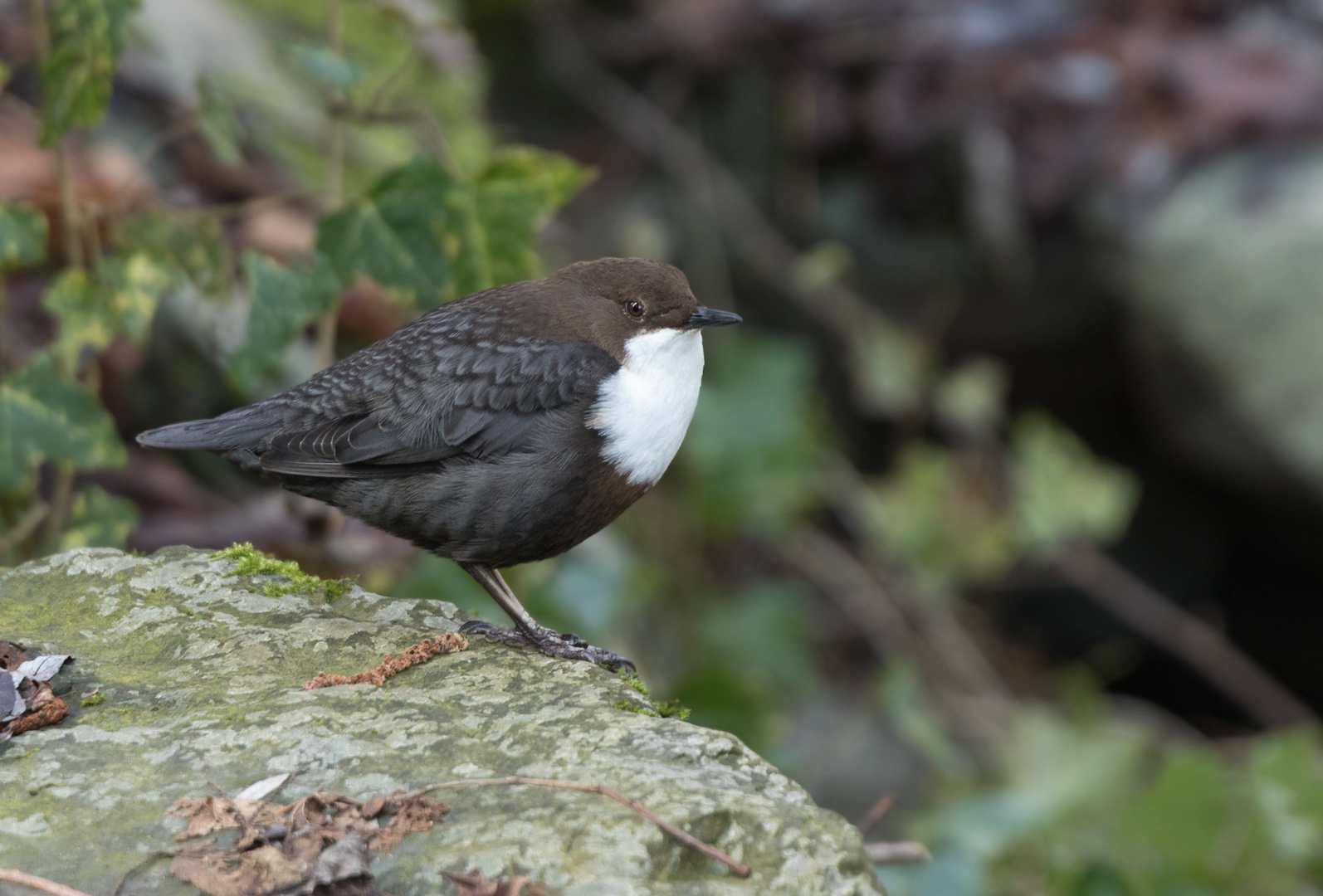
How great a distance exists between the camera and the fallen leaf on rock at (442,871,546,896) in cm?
162

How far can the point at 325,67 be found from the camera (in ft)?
9.84

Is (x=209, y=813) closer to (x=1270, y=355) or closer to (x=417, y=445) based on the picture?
(x=417, y=445)

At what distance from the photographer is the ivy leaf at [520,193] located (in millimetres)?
3242

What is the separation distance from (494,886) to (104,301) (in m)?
2.25

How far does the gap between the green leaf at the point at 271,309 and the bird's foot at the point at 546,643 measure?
97 cm

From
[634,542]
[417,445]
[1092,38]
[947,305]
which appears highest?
[1092,38]

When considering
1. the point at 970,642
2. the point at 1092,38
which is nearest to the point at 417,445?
the point at 970,642

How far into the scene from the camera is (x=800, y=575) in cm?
688

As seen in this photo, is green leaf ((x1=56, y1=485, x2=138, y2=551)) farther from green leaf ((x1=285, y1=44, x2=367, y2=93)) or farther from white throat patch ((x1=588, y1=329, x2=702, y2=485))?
white throat patch ((x1=588, y1=329, x2=702, y2=485))

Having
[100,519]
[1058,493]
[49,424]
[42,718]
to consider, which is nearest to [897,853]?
[42,718]

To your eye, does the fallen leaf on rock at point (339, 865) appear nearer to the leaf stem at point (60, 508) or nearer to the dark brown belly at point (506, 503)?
the dark brown belly at point (506, 503)

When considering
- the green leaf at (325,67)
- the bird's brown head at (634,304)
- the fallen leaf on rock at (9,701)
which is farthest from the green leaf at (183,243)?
A: the fallen leaf on rock at (9,701)

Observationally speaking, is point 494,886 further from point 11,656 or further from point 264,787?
point 11,656

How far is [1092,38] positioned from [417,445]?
16.8 ft
